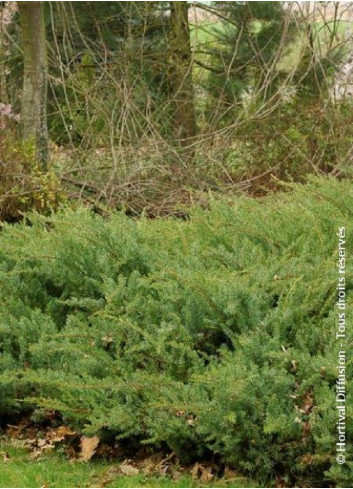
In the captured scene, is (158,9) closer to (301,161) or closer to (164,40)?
(164,40)

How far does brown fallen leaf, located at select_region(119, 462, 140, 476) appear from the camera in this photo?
163 inches

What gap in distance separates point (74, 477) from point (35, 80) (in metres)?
6.11

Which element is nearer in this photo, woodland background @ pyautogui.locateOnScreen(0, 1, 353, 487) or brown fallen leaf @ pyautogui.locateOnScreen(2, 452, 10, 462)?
woodland background @ pyautogui.locateOnScreen(0, 1, 353, 487)

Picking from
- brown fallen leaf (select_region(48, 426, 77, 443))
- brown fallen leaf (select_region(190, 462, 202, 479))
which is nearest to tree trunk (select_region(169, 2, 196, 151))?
brown fallen leaf (select_region(48, 426, 77, 443))

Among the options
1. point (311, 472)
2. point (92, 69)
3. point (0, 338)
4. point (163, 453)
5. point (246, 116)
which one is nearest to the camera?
point (311, 472)

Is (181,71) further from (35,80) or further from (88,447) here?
(88,447)

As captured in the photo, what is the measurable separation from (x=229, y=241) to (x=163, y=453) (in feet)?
5.27

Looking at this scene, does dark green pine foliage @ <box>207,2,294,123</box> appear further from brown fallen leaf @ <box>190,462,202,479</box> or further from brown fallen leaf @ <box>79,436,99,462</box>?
brown fallen leaf @ <box>190,462,202,479</box>

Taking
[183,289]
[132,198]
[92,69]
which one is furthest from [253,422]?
[92,69]

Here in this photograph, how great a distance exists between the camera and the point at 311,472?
3.86 meters

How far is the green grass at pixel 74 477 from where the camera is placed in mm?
3961

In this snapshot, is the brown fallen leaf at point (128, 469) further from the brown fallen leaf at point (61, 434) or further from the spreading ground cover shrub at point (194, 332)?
the brown fallen leaf at point (61, 434)

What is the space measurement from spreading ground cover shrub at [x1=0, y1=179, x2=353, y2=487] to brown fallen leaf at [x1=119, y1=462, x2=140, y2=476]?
0.53ft

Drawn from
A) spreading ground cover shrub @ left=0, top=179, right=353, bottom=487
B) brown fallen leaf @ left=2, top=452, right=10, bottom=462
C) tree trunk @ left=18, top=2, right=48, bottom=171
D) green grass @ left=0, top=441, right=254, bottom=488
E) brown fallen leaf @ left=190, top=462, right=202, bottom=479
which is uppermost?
tree trunk @ left=18, top=2, right=48, bottom=171
